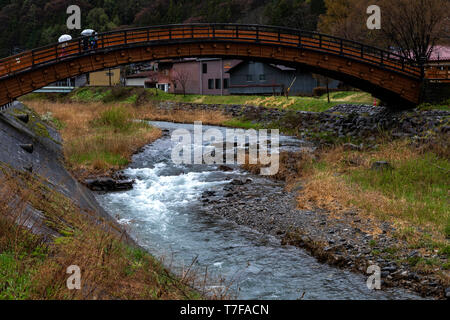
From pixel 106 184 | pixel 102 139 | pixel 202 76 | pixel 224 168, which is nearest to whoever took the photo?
pixel 106 184

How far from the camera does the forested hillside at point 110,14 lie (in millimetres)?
114663

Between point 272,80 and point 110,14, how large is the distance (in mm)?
107699

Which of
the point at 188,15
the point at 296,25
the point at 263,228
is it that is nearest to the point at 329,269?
the point at 263,228

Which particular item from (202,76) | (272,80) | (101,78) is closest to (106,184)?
(272,80)

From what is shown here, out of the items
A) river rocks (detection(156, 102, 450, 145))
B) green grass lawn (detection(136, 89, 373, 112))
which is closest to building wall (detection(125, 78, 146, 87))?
green grass lawn (detection(136, 89, 373, 112))

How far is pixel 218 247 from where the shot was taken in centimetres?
1346

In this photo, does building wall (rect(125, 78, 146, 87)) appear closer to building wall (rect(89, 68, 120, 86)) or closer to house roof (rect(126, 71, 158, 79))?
house roof (rect(126, 71, 158, 79))

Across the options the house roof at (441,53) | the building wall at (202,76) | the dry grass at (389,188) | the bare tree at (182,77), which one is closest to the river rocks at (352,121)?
the dry grass at (389,188)

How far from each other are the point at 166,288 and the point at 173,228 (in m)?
7.50

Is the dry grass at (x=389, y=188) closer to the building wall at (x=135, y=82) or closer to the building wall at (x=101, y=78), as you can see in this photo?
the building wall at (x=135, y=82)

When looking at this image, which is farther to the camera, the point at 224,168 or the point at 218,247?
the point at 224,168

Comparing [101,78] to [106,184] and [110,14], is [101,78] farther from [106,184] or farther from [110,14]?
[106,184]

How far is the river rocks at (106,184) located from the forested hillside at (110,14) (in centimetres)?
7834

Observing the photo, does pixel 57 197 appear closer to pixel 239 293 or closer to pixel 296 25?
pixel 239 293
